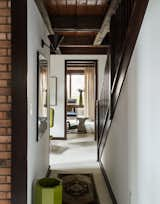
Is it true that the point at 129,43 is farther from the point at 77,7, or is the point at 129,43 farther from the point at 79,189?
the point at 79,189

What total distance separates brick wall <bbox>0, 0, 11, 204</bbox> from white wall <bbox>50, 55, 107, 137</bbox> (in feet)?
18.8

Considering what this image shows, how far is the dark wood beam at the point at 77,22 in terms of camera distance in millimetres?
4650

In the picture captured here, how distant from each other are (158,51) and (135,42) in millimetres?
688

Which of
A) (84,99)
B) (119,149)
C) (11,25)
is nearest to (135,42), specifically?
(11,25)

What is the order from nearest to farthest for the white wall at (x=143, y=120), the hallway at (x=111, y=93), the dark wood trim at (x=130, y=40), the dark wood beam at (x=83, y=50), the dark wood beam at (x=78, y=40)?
the white wall at (x=143, y=120) → the hallway at (x=111, y=93) → the dark wood trim at (x=130, y=40) → the dark wood beam at (x=78, y=40) → the dark wood beam at (x=83, y=50)

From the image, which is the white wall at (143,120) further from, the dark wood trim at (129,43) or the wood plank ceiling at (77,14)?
the wood plank ceiling at (77,14)

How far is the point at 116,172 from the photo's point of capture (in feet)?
→ 12.1

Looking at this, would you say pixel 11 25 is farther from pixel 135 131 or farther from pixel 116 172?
pixel 116 172

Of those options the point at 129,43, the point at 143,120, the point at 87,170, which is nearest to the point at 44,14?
the point at 129,43

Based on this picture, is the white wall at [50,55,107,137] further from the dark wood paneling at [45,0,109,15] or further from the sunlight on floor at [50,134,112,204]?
the dark wood paneling at [45,0,109,15]

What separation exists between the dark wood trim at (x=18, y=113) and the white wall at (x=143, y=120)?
0.98 metres

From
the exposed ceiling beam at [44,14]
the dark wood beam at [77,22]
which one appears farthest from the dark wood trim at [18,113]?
the dark wood beam at [77,22]

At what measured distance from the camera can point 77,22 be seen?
467 centimetres

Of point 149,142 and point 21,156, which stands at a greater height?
point 149,142
